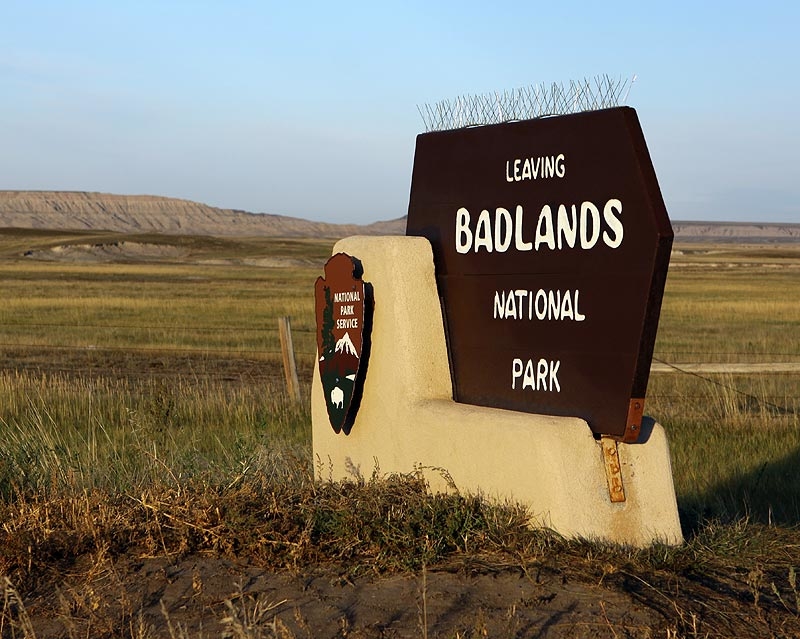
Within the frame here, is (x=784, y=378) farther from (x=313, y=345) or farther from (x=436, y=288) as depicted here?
(x=436, y=288)

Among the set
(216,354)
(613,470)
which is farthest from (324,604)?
(216,354)

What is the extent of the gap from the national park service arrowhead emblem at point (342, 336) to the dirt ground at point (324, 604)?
1831 mm

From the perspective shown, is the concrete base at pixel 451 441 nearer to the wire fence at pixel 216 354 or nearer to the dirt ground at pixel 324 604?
the dirt ground at pixel 324 604

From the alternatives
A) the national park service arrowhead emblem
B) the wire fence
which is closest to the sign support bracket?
the national park service arrowhead emblem

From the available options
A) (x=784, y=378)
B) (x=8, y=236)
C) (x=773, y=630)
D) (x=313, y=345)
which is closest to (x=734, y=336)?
(x=784, y=378)

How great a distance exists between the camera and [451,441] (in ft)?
18.3

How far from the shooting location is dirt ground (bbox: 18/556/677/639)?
154 inches

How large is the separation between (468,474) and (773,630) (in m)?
1.79

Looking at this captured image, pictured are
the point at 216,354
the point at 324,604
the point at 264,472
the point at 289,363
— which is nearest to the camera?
the point at 324,604

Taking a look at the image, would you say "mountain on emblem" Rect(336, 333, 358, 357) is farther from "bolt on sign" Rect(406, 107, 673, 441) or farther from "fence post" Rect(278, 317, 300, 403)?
"fence post" Rect(278, 317, 300, 403)

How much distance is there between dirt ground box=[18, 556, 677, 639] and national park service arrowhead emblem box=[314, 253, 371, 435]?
1831mm

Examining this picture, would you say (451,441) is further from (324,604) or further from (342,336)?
(324,604)

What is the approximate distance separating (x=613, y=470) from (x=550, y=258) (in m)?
1.04

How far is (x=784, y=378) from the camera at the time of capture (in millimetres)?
17719
